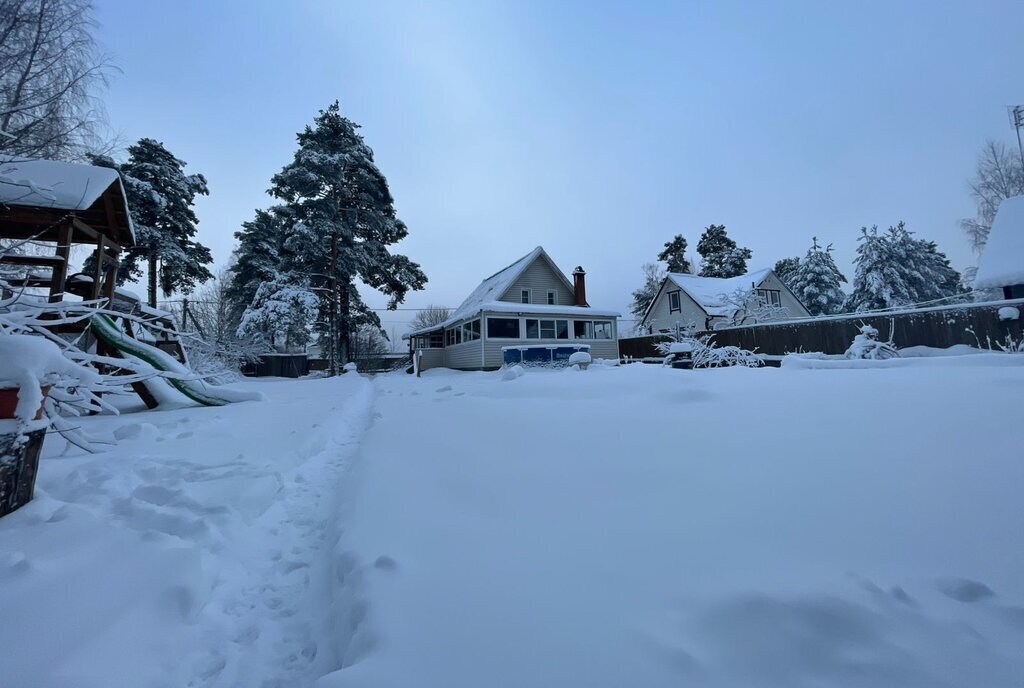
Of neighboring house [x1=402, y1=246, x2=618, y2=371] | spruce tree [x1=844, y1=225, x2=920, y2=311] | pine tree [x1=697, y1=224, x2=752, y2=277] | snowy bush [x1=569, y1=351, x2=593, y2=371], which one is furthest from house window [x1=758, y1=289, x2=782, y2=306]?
snowy bush [x1=569, y1=351, x2=593, y2=371]

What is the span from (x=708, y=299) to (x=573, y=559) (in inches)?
1003

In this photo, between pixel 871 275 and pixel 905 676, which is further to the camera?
pixel 871 275

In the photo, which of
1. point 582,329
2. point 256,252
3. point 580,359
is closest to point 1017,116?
point 582,329

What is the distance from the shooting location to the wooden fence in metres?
8.39

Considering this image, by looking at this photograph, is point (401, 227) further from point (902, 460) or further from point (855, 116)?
point (902, 460)

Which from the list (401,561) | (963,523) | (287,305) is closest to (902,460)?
(963,523)

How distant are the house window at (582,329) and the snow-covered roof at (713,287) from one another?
8.35 metres

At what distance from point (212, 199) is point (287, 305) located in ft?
32.2

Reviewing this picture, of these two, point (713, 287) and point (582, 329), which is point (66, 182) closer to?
point (582, 329)

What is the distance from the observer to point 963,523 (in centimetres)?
147

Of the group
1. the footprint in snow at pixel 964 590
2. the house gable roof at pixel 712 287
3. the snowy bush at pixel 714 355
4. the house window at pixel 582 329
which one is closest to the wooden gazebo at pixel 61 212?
the footprint in snow at pixel 964 590

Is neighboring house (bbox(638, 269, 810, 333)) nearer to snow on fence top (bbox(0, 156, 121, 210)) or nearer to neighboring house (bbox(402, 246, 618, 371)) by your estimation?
neighboring house (bbox(402, 246, 618, 371))

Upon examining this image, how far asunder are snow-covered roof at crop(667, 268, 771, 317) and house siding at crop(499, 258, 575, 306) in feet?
27.2

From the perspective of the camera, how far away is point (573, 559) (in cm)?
163
